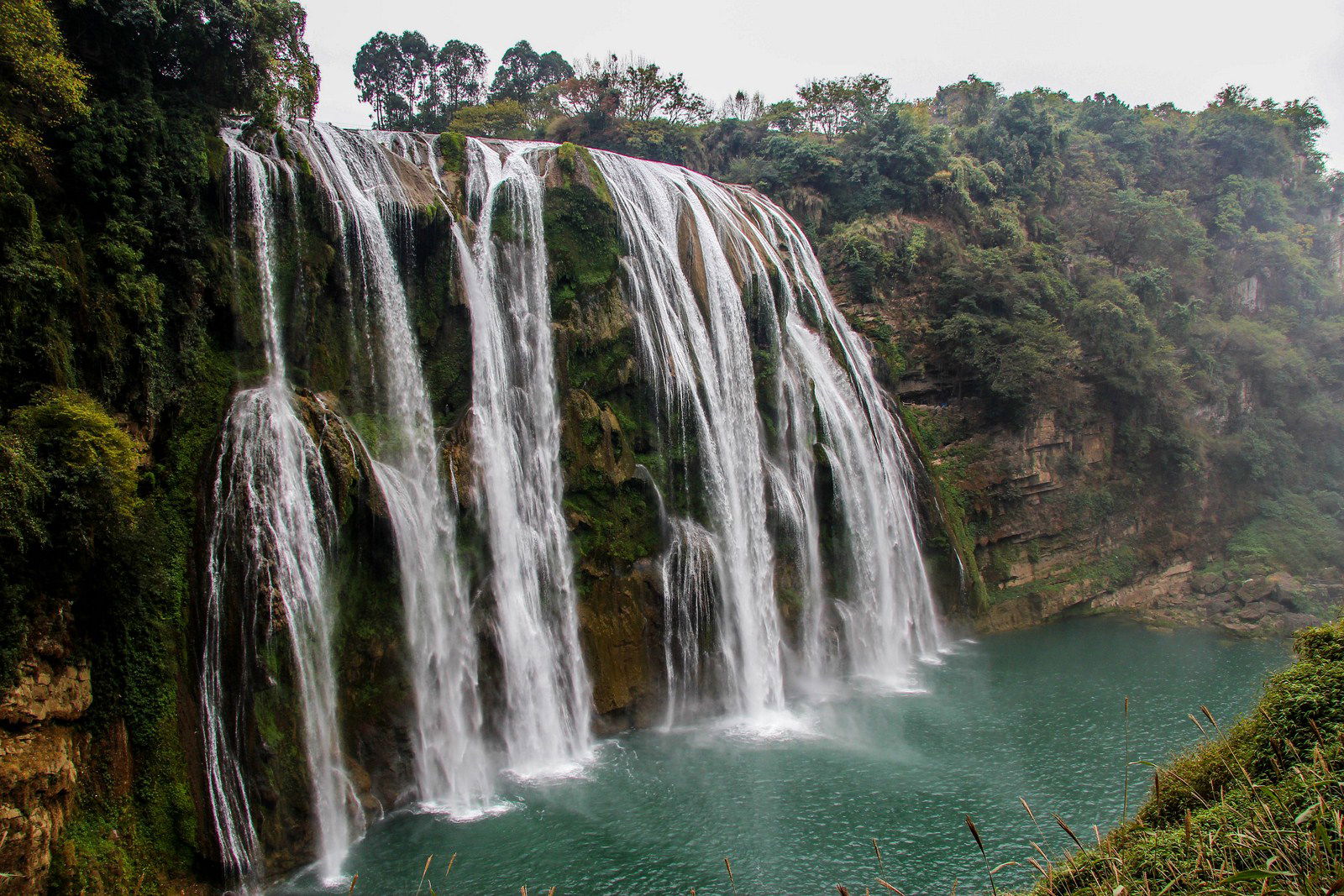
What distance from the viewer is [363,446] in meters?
12.7

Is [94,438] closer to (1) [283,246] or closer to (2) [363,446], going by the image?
(2) [363,446]

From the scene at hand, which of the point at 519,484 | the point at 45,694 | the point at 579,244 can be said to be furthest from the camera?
the point at 579,244

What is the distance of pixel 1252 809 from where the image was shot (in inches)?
211

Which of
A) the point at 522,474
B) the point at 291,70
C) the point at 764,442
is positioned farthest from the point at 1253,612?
the point at 291,70

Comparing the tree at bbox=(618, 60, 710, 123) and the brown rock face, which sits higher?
the tree at bbox=(618, 60, 710, 123)

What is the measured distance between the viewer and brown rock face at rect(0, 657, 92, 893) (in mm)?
7523

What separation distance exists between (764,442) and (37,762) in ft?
46.6

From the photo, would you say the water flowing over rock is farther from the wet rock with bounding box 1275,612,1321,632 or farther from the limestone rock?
the wet rock with bounding box 1275,612,1321,632

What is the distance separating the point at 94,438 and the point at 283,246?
18.3 feet

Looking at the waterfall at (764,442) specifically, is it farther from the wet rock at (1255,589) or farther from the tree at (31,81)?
the wet rock at (1255,589)

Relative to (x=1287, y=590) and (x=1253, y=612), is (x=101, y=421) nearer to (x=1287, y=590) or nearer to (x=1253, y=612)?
(x=1253, y=612)

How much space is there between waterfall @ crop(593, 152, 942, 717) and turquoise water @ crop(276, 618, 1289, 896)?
1.81 meters

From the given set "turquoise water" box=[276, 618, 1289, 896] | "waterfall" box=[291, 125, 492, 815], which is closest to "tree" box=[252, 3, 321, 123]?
"waterfall" box=[291, 125, 492, 815]

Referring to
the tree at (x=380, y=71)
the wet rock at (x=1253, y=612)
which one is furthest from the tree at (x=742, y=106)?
the wet rock at (x=1253, y=612)
